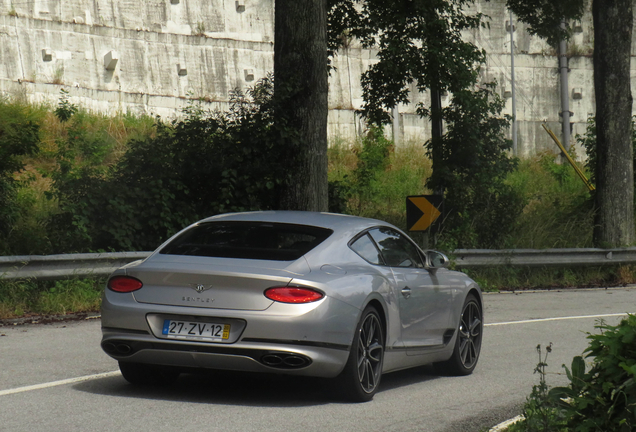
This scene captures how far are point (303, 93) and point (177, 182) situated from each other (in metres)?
2.55

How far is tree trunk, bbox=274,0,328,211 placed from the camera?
1532 centimetres

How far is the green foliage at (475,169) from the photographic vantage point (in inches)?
837

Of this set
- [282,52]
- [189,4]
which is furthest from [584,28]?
[282,52]

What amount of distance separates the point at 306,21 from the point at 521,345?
6879mm

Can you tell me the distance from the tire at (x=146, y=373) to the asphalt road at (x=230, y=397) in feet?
0.30

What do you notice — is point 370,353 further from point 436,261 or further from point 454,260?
point 454,260

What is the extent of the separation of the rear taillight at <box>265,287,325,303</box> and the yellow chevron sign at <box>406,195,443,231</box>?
10.9 m

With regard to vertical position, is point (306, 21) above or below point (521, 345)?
above

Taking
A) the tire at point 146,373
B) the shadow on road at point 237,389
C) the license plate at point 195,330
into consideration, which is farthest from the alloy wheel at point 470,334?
the license plate at point 195,330

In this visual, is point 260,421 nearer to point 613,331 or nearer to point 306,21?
point 613,331

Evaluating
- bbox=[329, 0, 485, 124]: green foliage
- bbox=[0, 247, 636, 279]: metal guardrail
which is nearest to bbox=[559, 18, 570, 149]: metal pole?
bbox=[329, 0, 485, 124]: green foliage

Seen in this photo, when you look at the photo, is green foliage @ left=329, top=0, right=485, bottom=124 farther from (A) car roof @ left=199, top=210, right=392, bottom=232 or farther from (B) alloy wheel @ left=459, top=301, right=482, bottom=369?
(A) car roof @ left=199, top=210, right=392, bottom=232

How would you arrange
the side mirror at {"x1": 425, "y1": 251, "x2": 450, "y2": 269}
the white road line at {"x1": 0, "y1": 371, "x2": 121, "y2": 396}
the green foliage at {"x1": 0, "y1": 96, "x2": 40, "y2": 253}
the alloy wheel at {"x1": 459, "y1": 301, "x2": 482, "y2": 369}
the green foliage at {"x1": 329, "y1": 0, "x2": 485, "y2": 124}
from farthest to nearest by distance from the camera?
the green foliage at {"x1": 329, "y1": 0, "x2": 485, "y2": 124} < the green foliage at {"x1": 0, "y1": 96, "x2": 40, "y2": 253} < the alloy wheel at {"x1": 459, "y1": 301, "x2": 482, "y2": 369} < the side mirror at {"x1": 425, "y1": 251, "x2": 450, "y2": 269} < the white road line at {"x1": 0, "y1": 371, "x2": 121, "y2": 396}

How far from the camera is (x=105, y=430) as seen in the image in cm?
571
